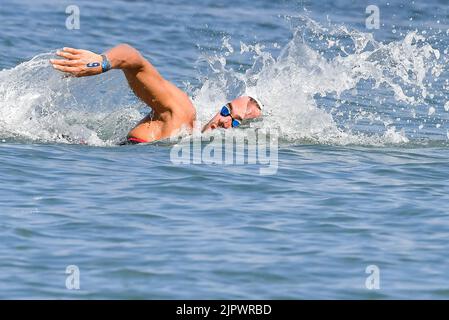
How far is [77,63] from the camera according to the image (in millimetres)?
9312

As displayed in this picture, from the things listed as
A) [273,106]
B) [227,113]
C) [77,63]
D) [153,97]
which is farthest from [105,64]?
[273,106]

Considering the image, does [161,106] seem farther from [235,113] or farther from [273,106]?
[273,106]

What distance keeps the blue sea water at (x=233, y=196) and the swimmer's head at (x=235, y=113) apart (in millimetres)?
486

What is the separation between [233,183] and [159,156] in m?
1.22

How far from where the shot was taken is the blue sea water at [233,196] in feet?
24.7

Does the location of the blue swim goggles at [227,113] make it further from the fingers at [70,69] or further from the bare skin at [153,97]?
the fingers at [70,69]

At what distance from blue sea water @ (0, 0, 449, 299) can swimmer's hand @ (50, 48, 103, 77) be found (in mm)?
1005

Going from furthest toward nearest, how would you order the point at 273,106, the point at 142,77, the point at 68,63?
the point at 273,106
the point at 142,77
the point at 68,63

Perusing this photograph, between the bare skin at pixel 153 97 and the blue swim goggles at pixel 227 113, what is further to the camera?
the blue swim goggles at pixel 227 113

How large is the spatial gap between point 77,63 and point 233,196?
5.56ft

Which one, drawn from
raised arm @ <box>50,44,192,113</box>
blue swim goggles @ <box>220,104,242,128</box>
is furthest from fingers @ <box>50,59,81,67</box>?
blue swim goggles @ <box>220,104,242,128</box>

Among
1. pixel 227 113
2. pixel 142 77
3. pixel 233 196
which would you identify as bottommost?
pixel 233 196

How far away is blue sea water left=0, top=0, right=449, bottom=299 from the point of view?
752 centimetres

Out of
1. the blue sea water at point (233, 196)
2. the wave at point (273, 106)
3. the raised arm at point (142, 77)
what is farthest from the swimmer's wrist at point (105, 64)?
the wave at point (273, 106)
